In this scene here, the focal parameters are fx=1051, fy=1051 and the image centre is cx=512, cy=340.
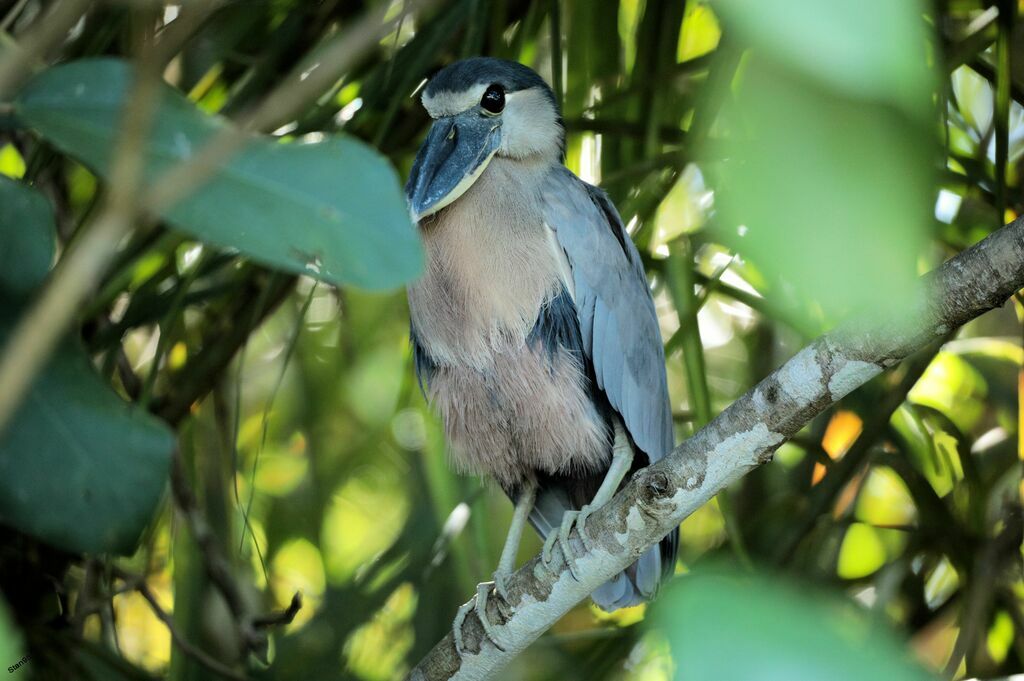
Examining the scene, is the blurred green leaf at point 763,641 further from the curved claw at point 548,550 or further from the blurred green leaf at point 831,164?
the curved claw at point 548,550

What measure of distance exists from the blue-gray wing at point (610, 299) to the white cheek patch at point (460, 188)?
0.10m

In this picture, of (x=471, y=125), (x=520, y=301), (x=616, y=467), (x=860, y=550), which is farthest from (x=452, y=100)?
(x=860, y=550)

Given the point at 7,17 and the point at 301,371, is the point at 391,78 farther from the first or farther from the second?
the point at 301,371

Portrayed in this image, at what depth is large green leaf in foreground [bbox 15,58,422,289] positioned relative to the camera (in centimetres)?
50

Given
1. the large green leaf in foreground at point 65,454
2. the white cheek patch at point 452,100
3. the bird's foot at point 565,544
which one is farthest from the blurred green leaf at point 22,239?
the white cheek patch at point 452,100

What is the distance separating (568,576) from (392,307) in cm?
118

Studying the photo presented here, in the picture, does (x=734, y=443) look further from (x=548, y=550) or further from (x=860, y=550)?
(x=860, y=550)

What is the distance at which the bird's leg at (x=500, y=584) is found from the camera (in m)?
1.25

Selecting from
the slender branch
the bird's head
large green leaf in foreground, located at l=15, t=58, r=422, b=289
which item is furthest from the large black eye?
large green leaf in foreground, located at l=15, t=58, r=422, b=289

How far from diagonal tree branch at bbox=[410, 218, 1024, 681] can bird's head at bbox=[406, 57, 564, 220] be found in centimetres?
50

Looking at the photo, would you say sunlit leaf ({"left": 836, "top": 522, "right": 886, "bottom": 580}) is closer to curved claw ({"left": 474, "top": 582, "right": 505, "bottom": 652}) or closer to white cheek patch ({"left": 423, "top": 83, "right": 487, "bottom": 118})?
curved claw ({"left": 474, "top": 582, "right": 505, "bottom": 652})

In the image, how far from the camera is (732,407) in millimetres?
968

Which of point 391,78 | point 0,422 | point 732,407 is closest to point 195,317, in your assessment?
point 391,78

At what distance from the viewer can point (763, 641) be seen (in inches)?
12.4
